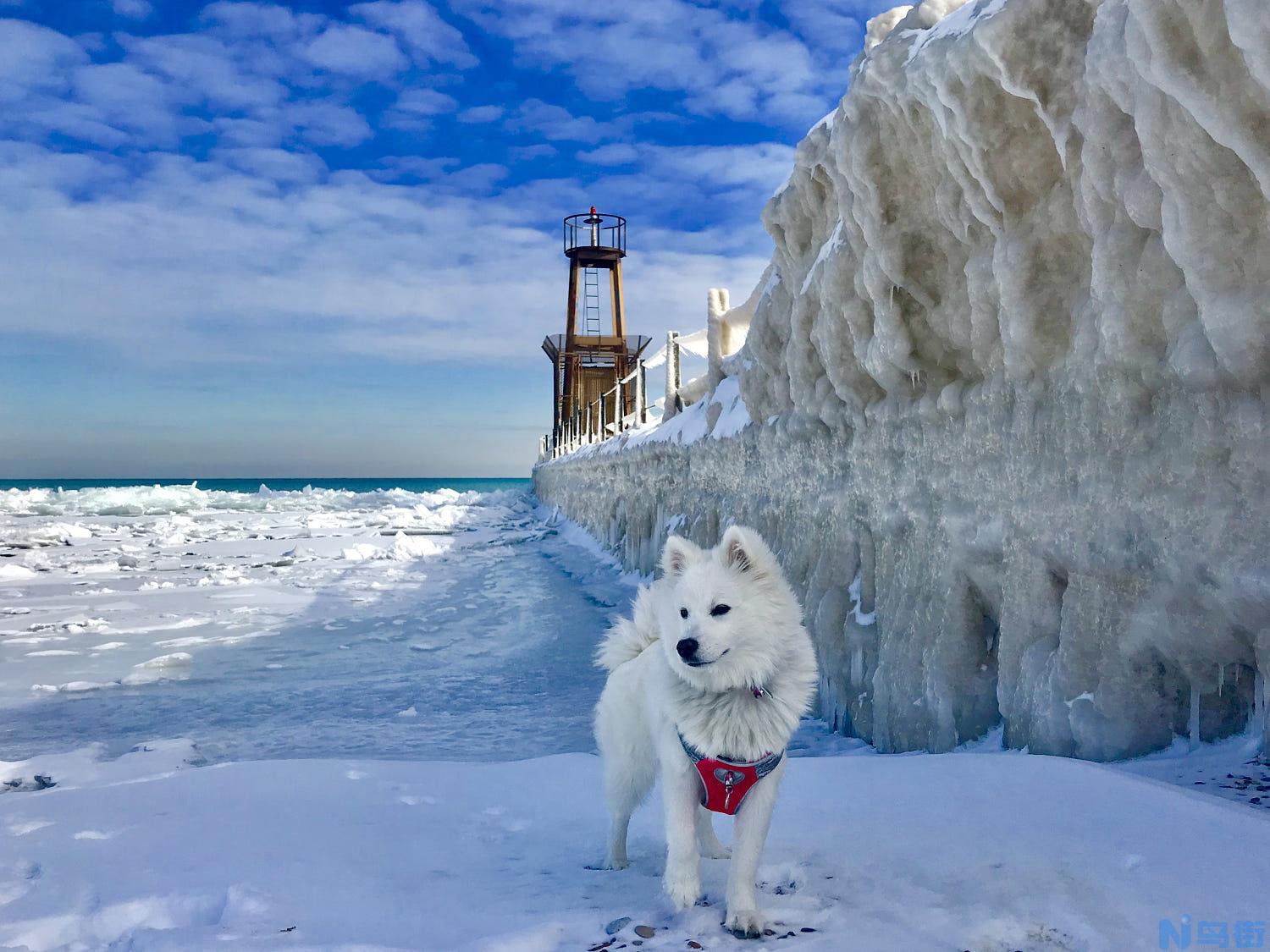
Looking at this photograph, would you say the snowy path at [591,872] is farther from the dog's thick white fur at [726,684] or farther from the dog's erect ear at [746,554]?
the dog's erect ear at [746,554]

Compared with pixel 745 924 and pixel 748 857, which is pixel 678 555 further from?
pixel 745 924

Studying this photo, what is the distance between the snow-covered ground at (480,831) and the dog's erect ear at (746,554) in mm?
1043

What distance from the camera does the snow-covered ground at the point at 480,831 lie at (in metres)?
2.20

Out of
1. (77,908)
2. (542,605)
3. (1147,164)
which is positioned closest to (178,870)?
(77,908)

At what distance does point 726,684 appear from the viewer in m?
2.60

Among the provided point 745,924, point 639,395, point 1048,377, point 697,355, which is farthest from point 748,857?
point 639,395

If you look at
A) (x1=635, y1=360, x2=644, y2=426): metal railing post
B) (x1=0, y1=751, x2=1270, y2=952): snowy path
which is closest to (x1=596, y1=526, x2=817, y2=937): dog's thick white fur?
(x1=0, y1=751, x2=1270, y2=952): snowy path

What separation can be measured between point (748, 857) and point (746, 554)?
940 millimetres

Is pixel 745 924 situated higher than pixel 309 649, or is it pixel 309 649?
pixel 745 924

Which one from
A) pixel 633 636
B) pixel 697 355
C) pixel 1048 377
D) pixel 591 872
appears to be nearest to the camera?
pixel 591 872

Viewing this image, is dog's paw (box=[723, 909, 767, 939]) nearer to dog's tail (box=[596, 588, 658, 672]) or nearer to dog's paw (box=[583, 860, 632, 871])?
dog's paw (box=[583, 860, 632, 871])

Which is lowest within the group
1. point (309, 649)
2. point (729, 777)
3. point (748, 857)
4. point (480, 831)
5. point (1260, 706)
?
point (309, 649)

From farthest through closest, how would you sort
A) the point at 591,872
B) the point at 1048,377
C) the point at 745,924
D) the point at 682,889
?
1. the point at 1048,377
2. the point at 591,872
3. the point at 682,889
4. the point at 745,924

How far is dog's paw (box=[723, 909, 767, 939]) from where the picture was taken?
2262 millimetres
